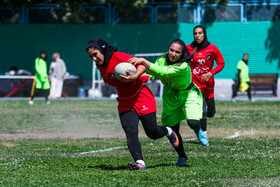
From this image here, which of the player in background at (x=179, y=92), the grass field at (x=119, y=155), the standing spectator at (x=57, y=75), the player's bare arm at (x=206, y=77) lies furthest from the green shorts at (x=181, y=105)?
the standing spectator at (x=57, y=75)

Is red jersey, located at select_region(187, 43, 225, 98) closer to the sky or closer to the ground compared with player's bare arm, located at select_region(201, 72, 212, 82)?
closer to the sky

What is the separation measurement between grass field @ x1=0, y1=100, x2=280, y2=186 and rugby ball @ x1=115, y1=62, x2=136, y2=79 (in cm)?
124

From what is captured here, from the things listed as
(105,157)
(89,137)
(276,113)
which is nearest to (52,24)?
(276,113)

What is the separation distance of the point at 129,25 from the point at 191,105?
22936 millimetres

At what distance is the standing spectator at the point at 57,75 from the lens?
90.2ft

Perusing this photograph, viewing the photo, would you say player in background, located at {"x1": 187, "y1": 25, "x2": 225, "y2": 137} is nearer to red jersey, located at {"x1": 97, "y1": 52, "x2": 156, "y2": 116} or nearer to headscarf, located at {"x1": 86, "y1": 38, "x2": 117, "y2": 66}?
red jersey, located at {"x1": 97, "y1": 52, "x2": 156, "y2": 116}

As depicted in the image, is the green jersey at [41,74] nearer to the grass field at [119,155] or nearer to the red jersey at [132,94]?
the grass field at [119,155]

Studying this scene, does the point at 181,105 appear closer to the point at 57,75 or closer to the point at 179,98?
the point at 179,98

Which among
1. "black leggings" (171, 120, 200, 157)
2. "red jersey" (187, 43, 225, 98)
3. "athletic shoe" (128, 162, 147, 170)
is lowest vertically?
"athletic shoe" (128, 162, 147, 170)

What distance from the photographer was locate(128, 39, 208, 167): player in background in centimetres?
791

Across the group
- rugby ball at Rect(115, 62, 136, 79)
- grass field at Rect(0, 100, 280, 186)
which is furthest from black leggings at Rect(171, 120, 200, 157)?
A: rugby ball at Rect(115, 62, 136, 79)

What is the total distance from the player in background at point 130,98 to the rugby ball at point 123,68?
0.68 feet

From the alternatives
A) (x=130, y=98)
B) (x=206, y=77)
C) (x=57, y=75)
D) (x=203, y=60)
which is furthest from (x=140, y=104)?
(x=57, y=75)

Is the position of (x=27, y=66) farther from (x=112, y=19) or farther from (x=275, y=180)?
(x=275, y=180)
